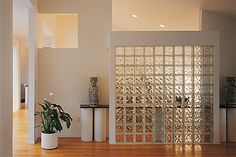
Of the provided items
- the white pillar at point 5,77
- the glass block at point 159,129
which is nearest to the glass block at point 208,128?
the glass block at point 159,129

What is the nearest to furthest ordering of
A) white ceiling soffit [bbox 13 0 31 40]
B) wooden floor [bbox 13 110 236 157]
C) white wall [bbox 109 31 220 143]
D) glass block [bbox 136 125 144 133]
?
wooden floor [bbox 13 110 236 157] < white ceiling soffit [bbox 13 0 31 40] < white wall [bbox 109 31 220 143] < glass block [bbox 136 125 144 133]

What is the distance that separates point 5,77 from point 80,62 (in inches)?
103

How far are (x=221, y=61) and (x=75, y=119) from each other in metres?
3.44

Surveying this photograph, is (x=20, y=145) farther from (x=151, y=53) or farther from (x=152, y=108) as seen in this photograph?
(x=151, y=53)

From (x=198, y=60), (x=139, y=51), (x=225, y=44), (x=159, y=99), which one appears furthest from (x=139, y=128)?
(x=225, y=44)

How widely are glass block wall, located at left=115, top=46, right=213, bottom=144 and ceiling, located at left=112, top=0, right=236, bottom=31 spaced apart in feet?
3.13

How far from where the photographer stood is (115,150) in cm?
475

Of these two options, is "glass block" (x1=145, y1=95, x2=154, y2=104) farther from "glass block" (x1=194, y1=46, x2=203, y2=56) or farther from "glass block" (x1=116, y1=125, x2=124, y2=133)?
"glass block" (x1=194, y1=46, x2=203, y2=56)

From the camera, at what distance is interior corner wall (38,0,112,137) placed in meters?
5.63

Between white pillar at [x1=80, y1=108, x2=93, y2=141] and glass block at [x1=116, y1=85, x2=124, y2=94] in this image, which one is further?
white pillar at [x1=80, y1=108, x2=93, y2=141]

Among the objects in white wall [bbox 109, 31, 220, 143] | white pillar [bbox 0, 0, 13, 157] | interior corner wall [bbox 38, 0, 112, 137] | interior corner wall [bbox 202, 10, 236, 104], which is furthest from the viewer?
interior corner wall [bbox 202, 10, 236, 104]

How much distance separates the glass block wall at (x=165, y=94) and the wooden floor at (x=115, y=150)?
0.30 m

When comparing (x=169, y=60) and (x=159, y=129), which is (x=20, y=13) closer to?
(x=169, y=60)

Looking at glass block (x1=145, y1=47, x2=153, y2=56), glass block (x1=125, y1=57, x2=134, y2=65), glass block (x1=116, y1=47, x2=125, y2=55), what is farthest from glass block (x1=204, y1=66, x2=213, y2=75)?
Answer: glass block (x1=116, y1=47, x2=125, y2=55)
